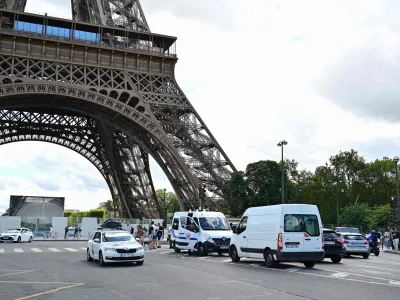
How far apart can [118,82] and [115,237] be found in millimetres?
24705

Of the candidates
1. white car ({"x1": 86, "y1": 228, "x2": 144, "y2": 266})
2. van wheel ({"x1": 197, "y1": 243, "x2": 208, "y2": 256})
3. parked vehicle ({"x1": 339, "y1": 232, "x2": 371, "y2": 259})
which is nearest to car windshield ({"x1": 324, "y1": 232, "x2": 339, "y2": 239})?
parked vehicle ({"x1": 339, "y1": 232, "x2": 371, "y2": 259})

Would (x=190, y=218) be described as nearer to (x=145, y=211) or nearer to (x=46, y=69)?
(x=46, y=69)

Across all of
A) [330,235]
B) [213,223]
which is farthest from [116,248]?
[330,235]

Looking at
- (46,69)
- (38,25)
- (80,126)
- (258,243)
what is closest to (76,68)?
(46,69)

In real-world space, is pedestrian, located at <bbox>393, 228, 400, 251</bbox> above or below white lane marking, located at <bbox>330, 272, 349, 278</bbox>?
above

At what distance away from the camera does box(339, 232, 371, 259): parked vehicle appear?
24.2 m

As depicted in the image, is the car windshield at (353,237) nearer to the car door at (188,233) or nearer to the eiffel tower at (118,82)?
the car door at (188,233)

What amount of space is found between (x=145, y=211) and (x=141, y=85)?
18442mm

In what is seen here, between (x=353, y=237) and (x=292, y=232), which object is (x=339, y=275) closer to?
(x=292, y=232)

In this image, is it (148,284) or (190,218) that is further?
(190,218)

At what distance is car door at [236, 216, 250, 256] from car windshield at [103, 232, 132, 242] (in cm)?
433

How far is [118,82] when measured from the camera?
40.9m

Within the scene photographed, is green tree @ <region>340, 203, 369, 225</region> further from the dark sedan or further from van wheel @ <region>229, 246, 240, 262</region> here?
van wheel @ <region>229, 246, 240, 262</region>

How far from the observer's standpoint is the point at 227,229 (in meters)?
23.9
